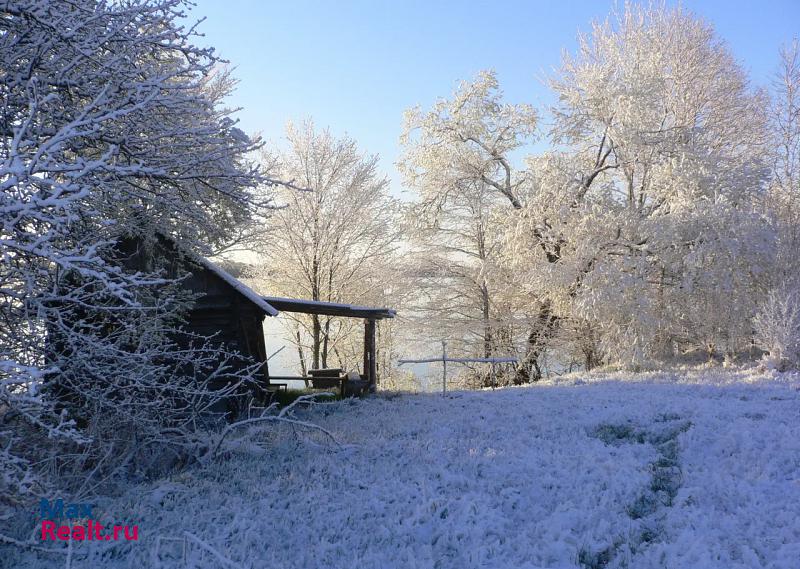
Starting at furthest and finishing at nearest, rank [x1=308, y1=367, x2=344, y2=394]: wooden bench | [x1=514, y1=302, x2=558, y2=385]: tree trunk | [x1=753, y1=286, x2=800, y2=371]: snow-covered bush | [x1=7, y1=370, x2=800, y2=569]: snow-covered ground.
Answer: [x1=514, y1=302, x2=558, y2=385]: tree trunk, [x1=308, y1=367, x2=344, y2=394]: wooden bench, [x1=753, y1=286, x2=800, y2=371]: snow-covered bush, [x1=7, y1=370, x2=800, y2=569]: snow-covered ground

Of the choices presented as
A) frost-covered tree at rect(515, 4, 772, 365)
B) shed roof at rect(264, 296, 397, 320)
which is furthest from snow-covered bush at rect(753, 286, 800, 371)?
shed roof at rect(264, 296, 397, 320)

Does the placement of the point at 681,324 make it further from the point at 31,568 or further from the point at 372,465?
the point at 31,568

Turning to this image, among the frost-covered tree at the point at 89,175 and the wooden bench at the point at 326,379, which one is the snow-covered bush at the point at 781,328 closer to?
the wooden bench at the point at 326,379

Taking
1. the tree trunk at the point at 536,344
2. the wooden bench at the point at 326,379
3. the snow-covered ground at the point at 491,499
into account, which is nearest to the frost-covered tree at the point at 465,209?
the tree trunk at the point at 536,344

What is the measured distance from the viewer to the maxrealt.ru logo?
4.80m

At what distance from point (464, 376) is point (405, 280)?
511 cm

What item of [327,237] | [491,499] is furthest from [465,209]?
[491,499]

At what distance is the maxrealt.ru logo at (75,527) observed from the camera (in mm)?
4797

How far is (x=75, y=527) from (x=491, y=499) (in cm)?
390

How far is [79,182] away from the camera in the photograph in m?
4.35

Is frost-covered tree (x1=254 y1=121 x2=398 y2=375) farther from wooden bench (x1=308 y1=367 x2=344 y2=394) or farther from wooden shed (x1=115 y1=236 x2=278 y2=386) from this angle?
wooden shed (x1=115 y1=236 x2=278 y2=386)

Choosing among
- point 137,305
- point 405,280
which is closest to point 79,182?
point 137,305

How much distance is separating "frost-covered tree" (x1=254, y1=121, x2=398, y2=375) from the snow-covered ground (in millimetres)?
16372

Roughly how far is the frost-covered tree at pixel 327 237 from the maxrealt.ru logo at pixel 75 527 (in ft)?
61.9
